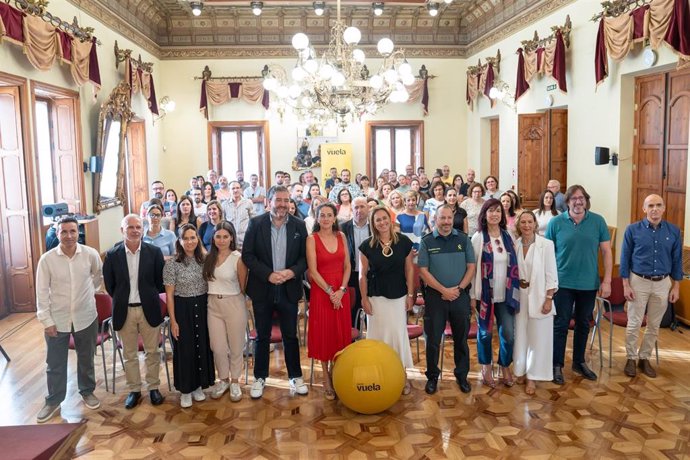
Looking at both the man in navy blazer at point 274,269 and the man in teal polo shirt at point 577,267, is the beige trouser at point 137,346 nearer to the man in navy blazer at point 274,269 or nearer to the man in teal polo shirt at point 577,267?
the man in navy blazer at point 274,269

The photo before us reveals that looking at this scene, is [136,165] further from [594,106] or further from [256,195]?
Result: [594,106]

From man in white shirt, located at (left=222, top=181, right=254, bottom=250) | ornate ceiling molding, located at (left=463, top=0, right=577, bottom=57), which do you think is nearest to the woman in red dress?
man in white shirt, located at (left=222, top=181, right=254, bottom=250)

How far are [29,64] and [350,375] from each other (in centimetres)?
553

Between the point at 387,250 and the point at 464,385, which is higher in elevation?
the point at 387,250

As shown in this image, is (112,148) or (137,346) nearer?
(137,346)

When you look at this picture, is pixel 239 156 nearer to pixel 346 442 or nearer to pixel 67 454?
pixel 346 442

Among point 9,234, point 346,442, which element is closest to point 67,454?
point 346,442

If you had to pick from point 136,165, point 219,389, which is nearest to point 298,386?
point 219,389

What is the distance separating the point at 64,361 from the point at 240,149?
9.70m

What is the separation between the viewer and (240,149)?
543 inches

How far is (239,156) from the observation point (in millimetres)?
13812

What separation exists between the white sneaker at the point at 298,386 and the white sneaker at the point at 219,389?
0.56 metres

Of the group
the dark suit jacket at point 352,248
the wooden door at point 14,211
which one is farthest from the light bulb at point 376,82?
the wooden door at point 14,211

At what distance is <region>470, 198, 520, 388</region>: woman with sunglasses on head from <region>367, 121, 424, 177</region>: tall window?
9386mm
